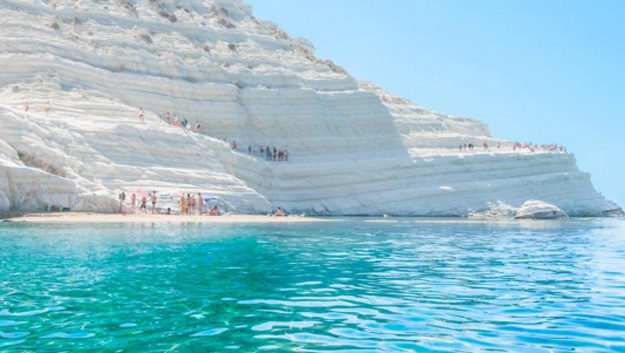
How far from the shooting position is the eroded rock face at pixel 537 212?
48.2 metres

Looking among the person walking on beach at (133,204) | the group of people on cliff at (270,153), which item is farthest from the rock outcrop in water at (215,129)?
the person walking on beach at (133,204)

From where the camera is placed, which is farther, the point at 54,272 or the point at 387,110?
the point at 387,110

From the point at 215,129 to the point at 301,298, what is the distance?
40.6 metres

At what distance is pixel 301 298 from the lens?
10156 mm

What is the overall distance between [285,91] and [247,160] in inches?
435

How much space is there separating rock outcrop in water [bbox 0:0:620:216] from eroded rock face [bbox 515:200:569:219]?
3138 mm

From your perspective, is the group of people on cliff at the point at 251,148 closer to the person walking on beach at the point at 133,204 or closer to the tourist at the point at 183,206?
the tourist at the point at 183,206

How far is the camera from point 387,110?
5731 centimetres

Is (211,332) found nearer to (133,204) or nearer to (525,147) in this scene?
(133,204)

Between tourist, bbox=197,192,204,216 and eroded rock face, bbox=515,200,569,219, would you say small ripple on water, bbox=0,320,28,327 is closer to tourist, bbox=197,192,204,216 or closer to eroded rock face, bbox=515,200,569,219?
tourist, bbox=197,192,204,216

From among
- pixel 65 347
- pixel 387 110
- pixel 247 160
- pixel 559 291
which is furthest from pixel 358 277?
pixel 387 110

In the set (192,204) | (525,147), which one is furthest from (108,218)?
(525,147)

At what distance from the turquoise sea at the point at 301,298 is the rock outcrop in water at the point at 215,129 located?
1723 centimetres

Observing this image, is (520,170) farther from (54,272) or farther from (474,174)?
(54,272)
